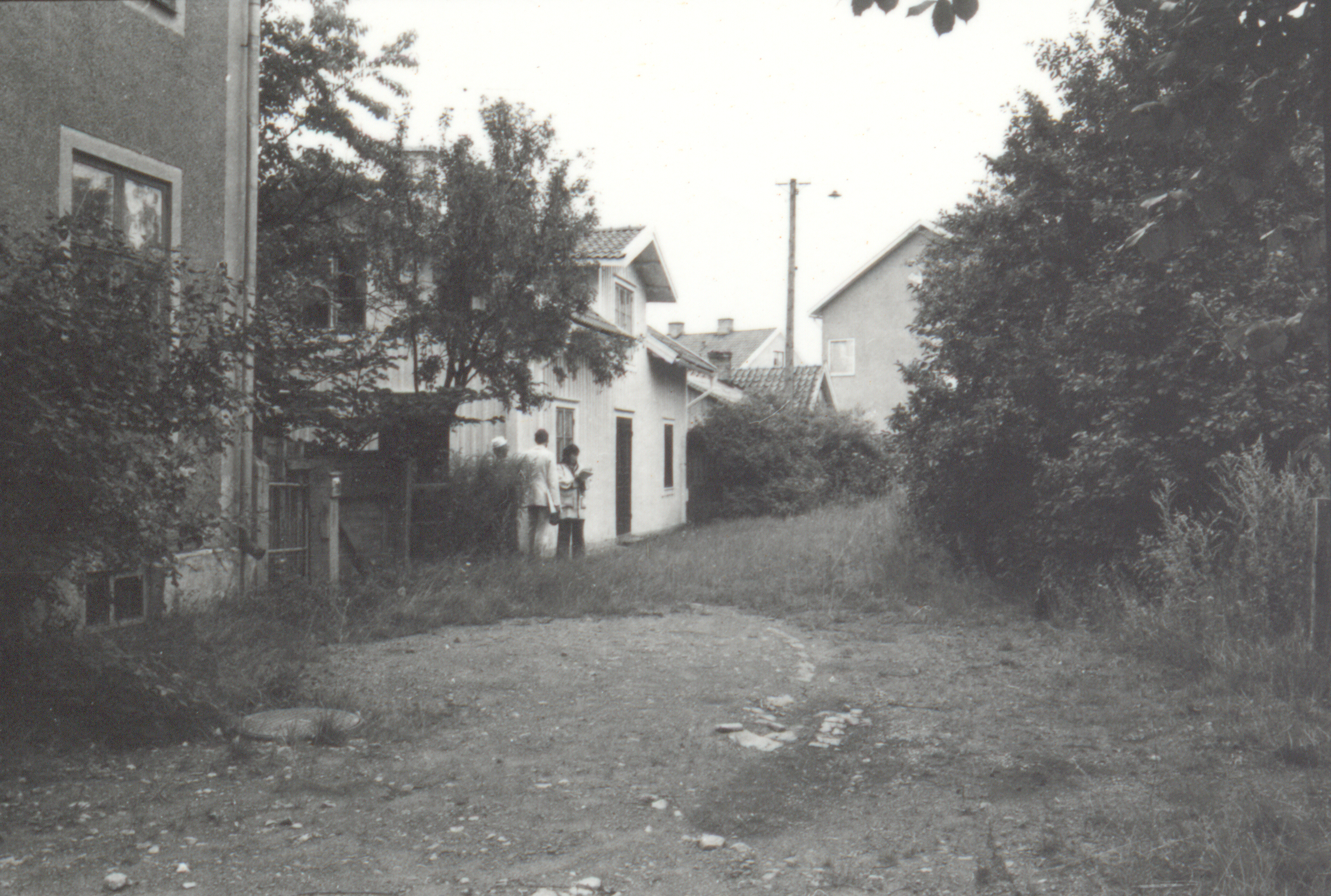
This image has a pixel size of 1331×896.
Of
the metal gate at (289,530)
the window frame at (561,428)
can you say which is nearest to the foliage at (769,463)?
the window frame at (561,428)

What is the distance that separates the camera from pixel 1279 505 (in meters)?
7.31

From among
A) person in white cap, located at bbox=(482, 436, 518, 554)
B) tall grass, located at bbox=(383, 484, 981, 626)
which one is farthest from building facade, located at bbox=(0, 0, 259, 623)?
person in white cap, located at bbox=(482, 436, 518, 554)

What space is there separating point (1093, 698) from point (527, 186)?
833 cm

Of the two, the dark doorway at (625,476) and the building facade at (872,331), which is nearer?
the dark doorway at (625,476)

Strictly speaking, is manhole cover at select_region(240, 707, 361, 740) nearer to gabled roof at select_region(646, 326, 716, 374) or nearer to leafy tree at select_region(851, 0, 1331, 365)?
leafy tree at select_region(851, 0, 1331, 365)

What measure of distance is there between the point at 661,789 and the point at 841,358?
3397 centimetres

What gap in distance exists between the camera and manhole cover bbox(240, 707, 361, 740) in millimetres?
5449

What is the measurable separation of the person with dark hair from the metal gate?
3.73m

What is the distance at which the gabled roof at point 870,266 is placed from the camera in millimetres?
35578

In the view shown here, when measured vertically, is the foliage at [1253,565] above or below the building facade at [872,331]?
below

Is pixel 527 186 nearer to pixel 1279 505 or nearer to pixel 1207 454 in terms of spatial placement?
pixel 1207 454

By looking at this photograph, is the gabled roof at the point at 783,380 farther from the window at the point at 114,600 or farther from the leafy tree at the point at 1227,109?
the leafy tree at the point at 1227,109

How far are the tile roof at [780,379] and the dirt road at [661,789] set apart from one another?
69.5 ft

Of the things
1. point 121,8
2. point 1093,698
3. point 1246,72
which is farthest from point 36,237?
point 1093,698
